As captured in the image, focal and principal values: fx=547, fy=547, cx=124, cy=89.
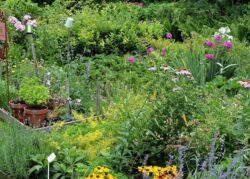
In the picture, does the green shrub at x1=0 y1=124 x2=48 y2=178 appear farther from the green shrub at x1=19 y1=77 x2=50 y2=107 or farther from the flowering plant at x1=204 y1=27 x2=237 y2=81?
the flowering plant at x1=204 y1=27 x2=237 y2=81

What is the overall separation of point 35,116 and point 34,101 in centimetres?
18

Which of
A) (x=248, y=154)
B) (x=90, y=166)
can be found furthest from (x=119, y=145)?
(x=248, y=154)

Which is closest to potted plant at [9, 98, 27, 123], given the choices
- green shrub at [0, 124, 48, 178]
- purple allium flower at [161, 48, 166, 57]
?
green shrub at [0, 124, 48, 178]

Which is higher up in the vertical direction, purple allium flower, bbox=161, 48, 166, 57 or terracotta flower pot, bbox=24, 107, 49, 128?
purple allium flower, bbox=161, 48, 166, 57

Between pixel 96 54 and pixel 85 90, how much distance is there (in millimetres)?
1993

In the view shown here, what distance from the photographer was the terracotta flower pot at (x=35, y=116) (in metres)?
6.41

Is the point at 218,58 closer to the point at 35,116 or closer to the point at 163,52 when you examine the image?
the point at 163,52

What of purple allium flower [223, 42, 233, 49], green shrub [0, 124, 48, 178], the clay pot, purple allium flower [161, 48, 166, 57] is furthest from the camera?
purple allium flower [161, 48, 166, 57]

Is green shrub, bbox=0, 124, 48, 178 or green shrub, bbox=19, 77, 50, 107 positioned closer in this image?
green shrub, bbox=0, 124, 48, 178

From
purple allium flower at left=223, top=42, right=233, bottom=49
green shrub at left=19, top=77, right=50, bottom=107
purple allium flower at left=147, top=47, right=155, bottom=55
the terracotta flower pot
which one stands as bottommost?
the terracotta flower pot

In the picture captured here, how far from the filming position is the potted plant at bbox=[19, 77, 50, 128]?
642 centimetres

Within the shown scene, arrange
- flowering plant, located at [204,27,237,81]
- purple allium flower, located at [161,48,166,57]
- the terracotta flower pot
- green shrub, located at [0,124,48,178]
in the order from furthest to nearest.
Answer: purple allium flower, located at [161,48,166,57] → flowering plant, located at [204,27,237,81] → the terracotta flower pot → green shrub, located at [0,124,48,178]

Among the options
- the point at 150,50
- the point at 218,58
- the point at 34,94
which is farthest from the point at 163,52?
the point at 34,94

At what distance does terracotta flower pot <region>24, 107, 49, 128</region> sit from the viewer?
6.41m
